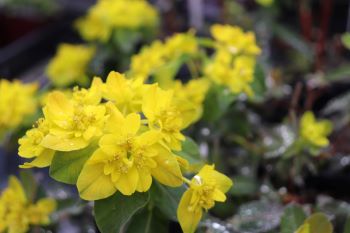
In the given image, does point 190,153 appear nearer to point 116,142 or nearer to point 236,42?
point 116,142

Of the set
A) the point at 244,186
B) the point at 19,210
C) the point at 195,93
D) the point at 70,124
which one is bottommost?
the point at 244,186

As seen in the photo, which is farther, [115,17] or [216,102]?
[115,17]

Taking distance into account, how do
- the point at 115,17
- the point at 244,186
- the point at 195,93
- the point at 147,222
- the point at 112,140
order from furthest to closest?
the point at 115,17 < the point at 244,186 < the point at 195,93 < the point at 147,222 < the point at 112,140

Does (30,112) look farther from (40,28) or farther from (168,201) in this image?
(40,28)

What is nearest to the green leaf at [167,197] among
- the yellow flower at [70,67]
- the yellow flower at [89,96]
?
the yellow flower at [89,96]

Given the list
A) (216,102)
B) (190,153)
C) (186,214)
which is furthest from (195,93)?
(186,214)

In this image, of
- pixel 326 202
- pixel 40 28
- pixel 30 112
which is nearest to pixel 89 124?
pixel 30 112

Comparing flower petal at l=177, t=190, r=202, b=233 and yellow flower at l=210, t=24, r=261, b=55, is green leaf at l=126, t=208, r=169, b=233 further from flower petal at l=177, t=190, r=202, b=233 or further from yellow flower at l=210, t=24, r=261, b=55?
yellow flower at l=210, t=24, r=261, b=55

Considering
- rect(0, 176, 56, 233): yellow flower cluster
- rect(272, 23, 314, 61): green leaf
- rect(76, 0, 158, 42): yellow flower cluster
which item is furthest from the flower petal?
rect(272, 23, 314, 61): green leaf
